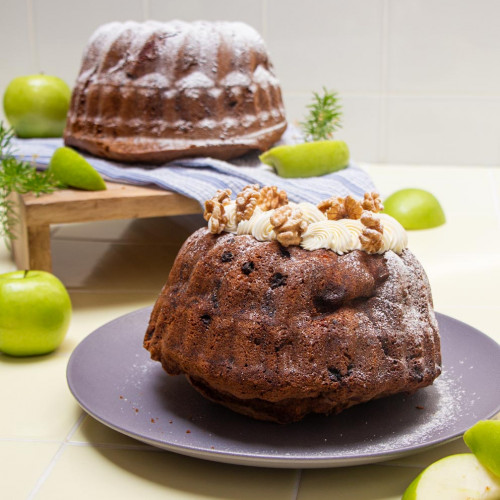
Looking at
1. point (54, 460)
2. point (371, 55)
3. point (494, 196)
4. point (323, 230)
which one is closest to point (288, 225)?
point (323, 230)

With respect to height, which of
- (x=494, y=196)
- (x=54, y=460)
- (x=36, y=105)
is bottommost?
(x=494, y=196)

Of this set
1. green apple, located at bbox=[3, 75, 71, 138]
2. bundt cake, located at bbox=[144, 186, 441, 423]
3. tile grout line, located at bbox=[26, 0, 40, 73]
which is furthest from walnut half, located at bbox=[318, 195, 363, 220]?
tile grout line, located at bbox=[26, 0, 40, 73]

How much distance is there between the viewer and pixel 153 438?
36.7 inches

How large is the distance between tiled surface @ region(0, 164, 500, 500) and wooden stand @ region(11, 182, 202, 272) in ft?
0.45

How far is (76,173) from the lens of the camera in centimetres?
164

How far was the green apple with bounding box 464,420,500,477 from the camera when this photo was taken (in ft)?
2.72

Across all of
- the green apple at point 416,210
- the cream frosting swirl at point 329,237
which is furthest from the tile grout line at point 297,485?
the green apple at point 416,210

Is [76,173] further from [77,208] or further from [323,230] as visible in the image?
[323,230]

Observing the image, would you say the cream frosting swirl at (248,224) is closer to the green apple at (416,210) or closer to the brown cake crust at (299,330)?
the brown cake crust at (299,330)

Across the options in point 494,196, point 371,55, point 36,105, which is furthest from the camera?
point 371,55

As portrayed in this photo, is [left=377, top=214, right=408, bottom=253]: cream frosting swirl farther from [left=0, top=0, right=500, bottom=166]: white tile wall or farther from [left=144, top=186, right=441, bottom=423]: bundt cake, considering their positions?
[left=0, top=0, right=500, bottom=166]: white tile wall

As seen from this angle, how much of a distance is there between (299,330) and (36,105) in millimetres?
1343

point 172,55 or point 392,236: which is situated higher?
point 172,55

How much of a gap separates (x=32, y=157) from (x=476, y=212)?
4.06ft
